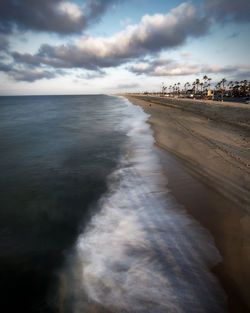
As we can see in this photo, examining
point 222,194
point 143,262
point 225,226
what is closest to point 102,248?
point 143,262

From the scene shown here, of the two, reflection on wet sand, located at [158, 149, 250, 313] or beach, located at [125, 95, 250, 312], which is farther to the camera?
beach, located at [125, 95, 250, 312]

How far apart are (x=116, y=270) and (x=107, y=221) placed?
1848 millimetres

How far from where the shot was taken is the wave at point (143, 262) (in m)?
3.40

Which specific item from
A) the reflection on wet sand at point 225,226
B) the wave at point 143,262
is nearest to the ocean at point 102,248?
the wave at point 143,262

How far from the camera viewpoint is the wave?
3402 millimetres

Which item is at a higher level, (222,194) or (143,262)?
(222,194)

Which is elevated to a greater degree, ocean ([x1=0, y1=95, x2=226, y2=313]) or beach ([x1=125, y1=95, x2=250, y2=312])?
beach ([x1=125, y1=95, x2=250, y2=312])

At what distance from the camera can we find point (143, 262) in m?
4.23

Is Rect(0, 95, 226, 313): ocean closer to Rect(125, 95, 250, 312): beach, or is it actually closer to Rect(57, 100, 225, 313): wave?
Rect(57, 100, 225, 313): wave

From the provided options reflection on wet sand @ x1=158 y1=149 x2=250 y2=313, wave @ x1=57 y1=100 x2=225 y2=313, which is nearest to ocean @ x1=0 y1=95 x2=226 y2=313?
wave @ x1=57 y1=100 x2=225 y2=313

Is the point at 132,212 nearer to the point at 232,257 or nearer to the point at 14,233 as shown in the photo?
the point at 232,257

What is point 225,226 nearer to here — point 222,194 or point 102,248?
point 222,194

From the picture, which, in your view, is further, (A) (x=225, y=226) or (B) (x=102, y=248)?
(A) (x=225, y=226)

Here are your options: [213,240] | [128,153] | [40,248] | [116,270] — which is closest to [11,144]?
[128,153]
